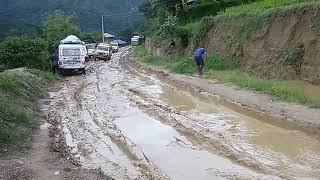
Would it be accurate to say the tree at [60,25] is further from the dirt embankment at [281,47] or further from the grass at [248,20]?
the dirt embankment at [281,47]

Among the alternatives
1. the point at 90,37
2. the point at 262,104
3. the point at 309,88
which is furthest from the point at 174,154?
the point at 90,37

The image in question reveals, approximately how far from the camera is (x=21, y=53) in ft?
91.6

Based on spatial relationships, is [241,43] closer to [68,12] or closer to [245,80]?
[245,80]

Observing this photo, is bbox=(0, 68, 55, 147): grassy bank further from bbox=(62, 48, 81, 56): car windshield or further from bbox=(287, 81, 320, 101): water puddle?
bbox=(287, 81, 320, 101): water puddle

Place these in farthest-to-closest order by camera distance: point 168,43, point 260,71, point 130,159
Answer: point 168,43, point 260,71, point 130,159

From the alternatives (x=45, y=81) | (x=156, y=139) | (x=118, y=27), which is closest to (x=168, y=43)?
(x=45, y=81)

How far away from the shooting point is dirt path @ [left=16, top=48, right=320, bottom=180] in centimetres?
884

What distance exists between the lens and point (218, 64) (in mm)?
25766

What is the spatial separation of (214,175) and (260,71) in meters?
13.6

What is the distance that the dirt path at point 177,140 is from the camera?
348 inches

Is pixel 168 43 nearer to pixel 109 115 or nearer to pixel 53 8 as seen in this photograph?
pixel 109 115

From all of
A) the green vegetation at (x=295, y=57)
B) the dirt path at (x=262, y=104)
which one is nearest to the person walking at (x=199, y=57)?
the dirt path at (x=262, y=104)

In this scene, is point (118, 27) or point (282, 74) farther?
point (118, 27)

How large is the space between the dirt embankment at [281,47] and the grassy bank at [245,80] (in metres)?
0.67
